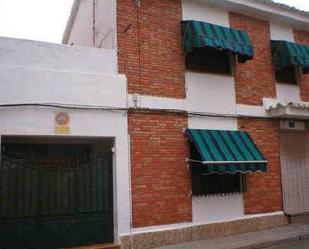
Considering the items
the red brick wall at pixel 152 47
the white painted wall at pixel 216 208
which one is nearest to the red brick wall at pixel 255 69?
the red brick wall at pixel 152 47

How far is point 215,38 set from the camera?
37.0 feet

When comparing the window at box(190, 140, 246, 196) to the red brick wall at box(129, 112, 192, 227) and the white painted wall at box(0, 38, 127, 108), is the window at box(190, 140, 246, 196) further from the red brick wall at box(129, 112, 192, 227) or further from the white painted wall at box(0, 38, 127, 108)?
the white painted wall at box(0, 38, 127, 108)

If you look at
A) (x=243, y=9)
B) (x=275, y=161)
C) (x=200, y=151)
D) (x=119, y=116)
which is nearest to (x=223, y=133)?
(x=200, y=151)

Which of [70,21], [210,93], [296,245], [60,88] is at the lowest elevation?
[296,245]

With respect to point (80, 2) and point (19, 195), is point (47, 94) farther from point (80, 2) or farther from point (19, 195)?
point (80, 2)

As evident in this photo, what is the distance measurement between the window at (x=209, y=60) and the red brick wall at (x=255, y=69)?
0.42m

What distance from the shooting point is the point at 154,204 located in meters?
10.3

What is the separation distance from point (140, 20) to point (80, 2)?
164 inches

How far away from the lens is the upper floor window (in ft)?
36.4

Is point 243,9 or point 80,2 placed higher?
point 80,2

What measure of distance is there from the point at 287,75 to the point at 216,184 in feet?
15.9

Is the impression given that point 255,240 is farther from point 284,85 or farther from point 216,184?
point 284,85

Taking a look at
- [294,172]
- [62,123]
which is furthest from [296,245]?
[62,123]

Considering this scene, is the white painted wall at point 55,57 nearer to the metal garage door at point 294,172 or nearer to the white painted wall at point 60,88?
the white painted wall at point 60,88
